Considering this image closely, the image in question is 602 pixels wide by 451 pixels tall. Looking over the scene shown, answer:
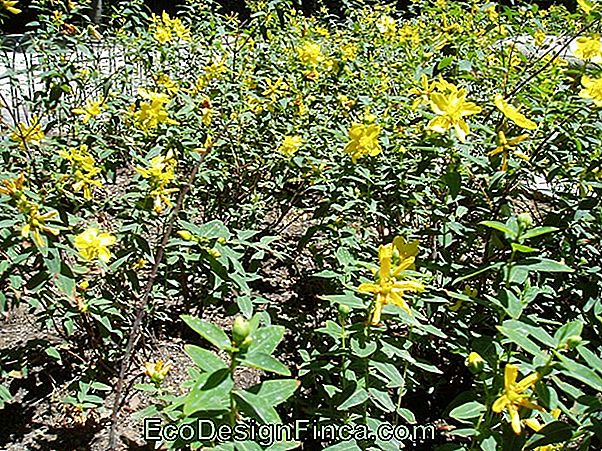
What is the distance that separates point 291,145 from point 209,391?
1351 millimetres

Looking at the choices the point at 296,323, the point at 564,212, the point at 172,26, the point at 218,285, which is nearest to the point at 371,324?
the point at 218,285

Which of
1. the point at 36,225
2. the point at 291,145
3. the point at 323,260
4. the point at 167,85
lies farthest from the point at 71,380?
the point at 167,85

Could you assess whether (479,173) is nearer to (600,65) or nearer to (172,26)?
(600,65)

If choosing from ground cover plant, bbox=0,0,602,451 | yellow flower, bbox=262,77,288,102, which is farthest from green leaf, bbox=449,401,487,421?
yellow flower, bbox=262,77,288,102

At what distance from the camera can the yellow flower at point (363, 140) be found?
185 centimetres

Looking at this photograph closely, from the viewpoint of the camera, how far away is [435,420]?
1994 mm

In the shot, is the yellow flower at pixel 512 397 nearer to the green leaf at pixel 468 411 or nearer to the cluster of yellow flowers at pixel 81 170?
the green leaf at pixel 468 411

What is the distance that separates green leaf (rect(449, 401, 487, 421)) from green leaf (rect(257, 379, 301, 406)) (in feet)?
1.24

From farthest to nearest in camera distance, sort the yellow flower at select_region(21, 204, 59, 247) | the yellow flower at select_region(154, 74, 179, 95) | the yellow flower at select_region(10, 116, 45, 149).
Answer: the yellow flower at select_region(154, 74, 179, 95) < the yellow flower at select_region(10, 116, 45, 149) < the yellow flower at select_region(21, 204, 59, 247)

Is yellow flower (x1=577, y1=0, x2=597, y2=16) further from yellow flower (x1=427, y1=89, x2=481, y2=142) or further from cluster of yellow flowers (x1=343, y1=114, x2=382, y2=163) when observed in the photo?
cluster of yellow flowers (x1=343, y1=114, x2=382, y2=163)

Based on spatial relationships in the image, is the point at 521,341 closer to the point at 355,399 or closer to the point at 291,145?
the point at 355,399

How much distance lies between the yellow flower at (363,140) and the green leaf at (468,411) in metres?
0.82

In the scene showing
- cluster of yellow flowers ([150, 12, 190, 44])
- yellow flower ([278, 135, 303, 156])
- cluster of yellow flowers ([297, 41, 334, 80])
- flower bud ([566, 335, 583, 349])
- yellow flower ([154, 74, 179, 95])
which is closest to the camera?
flower bud ([566, 335, 583, 349])

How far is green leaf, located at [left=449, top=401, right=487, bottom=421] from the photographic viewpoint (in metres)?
1.25
